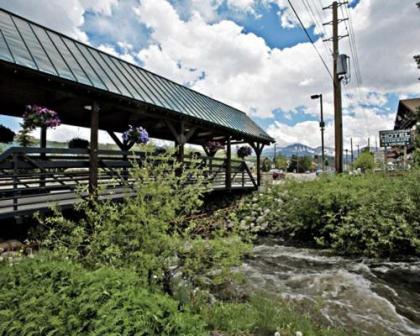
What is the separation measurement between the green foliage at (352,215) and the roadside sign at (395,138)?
6.44 m

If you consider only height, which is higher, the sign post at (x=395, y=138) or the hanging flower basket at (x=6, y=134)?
the sign post at (x=395, y=138)

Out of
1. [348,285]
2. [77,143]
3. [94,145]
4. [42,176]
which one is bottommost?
[348,285]

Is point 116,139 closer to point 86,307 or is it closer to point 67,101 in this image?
point 67,101

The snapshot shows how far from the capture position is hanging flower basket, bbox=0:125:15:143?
19.5ft

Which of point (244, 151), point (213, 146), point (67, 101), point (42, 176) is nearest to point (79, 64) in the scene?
point (67, 101)

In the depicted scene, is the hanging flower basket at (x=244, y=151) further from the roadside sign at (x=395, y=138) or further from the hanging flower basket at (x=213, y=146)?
the roadside sign at (x=395, y=138)

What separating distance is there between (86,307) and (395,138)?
1470 centimetres

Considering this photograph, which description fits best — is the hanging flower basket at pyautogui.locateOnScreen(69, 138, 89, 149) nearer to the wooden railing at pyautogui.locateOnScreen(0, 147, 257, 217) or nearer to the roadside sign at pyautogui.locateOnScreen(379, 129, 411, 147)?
the wooden railing at pyautogui.locateOnScreen(0, 147, 257, 217)

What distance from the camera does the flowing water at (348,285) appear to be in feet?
10.8

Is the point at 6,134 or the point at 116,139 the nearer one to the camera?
the point at 6,134

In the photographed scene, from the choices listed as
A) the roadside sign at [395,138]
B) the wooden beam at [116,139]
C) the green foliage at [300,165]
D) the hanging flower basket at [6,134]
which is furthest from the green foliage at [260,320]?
the green foliage at [300,165]

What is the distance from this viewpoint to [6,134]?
601 centimetres

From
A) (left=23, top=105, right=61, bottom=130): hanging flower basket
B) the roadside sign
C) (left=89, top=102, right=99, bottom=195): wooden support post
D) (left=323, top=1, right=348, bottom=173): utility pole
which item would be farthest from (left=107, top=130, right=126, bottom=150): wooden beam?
the roadside sign

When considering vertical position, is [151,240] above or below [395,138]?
below
